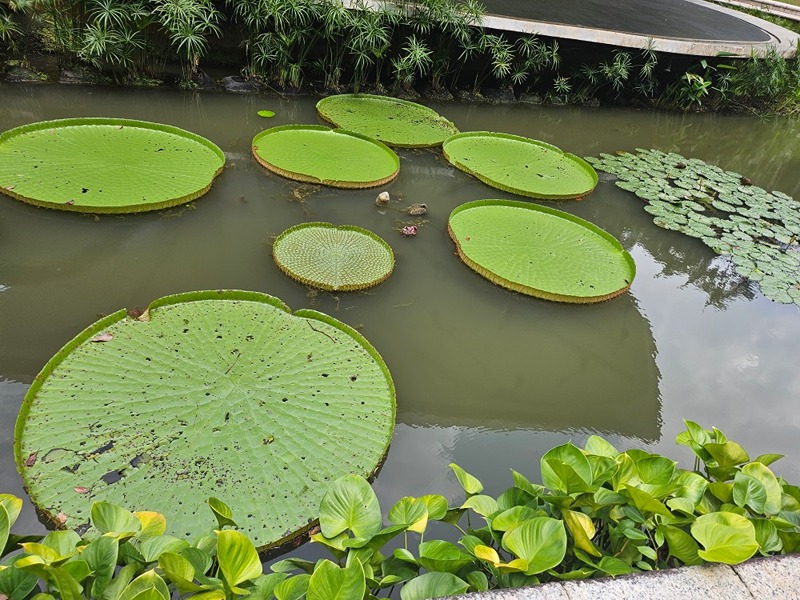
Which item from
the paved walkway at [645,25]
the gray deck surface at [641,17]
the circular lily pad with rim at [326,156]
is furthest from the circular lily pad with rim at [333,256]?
the gray deck surface at [641,17]

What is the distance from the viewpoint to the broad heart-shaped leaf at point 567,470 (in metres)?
1.39

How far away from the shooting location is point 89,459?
1771 mm

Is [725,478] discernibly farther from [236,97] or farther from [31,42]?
[31,42]

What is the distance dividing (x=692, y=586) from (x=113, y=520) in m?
1.39

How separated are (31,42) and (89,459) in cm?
454

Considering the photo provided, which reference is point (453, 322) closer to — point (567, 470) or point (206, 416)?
point (206, 416)

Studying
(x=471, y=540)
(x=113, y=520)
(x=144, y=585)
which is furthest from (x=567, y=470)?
(x=113, y=520)

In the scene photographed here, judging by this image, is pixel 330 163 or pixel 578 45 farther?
pixel 578 45

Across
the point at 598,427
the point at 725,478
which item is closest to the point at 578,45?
the point at 598,427

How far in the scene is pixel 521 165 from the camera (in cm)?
446

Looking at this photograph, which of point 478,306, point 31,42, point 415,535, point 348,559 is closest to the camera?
point 348,559

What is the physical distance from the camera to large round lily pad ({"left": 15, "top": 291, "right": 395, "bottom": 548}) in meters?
1.73

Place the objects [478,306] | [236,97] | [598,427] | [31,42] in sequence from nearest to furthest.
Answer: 1. [598,427]
2. [478,306]
3. [31,42]
4. [236,97]

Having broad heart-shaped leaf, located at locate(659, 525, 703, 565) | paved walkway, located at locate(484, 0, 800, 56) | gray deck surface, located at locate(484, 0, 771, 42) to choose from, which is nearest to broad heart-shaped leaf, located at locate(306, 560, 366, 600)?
broad heart-shaped leaf, located at locate(659, 525, 703, 565)
